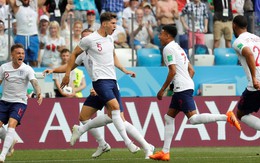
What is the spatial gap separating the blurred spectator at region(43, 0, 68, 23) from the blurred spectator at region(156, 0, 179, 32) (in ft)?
7.40

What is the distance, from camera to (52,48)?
22906 millimetres

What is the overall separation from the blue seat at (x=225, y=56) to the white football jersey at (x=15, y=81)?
8801 mm

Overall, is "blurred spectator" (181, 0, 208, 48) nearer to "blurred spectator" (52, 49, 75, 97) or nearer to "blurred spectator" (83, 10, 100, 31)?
"blurred spectator" (83, 10, 100, 31)

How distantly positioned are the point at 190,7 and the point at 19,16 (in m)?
4.47

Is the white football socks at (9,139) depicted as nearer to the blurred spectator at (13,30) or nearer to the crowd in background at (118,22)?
the crowd in background at (118,22)

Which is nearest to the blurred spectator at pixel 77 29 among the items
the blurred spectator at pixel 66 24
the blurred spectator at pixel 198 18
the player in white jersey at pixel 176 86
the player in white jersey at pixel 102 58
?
the blurred spectator at pixel 66 24

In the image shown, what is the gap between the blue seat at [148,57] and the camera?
23578 mm

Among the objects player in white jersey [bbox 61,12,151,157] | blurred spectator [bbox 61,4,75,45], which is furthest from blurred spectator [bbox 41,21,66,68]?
player in white jersey [bbox 61,12,151,157]

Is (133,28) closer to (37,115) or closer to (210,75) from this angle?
(210,75)

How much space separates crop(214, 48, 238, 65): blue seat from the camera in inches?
952

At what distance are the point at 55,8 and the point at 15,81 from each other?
24.2 feet

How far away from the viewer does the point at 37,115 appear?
21.0 metres

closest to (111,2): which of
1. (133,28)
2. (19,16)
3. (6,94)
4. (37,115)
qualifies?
(133,28)

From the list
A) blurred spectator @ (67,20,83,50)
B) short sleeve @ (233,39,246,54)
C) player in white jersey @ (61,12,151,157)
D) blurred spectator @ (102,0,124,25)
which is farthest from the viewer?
blurred spectator @ (102,0,124,25)
